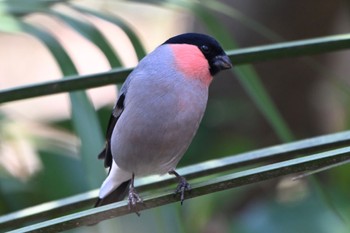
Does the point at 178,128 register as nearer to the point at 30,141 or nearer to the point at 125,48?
the point at 30,141

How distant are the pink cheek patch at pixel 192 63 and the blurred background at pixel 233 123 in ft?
0.16

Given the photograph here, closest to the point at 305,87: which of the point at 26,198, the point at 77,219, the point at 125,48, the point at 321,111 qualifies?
the point at 321,111

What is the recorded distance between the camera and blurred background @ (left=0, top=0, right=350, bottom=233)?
1252 millimetres

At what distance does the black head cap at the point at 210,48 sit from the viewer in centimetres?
128

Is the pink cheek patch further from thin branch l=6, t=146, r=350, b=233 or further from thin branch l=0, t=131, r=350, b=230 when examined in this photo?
thin branch l=6, t=146, r=350, b=233

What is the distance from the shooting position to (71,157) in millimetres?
1974

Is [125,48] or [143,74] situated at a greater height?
[143,74]

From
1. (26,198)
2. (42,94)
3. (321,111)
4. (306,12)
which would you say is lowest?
(321,111)

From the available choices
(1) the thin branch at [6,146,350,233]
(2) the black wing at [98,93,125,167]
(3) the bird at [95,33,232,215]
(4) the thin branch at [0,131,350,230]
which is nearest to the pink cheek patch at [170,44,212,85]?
(3) the bird at [95,33,232,215]

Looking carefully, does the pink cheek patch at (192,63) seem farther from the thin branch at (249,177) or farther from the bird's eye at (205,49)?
the thin branch at (249,177)

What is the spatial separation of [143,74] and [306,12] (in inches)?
52.3

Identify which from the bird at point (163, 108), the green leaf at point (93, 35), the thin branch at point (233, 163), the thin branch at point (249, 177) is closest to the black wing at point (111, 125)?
the bird at point (163, 108)

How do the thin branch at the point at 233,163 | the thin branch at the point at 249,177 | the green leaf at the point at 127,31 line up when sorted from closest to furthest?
the thin branch at the point at 249,177
the thin branch at the point at 233,163
the green leaf at the point at 127,31

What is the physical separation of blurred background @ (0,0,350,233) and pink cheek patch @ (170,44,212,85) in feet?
0.16
